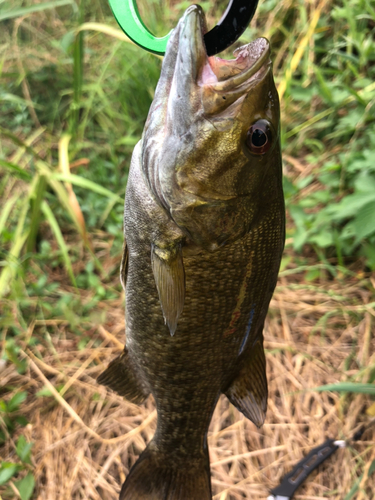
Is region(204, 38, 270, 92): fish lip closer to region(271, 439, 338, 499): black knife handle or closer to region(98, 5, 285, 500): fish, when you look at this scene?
region(98, 5, 285, 500): fish

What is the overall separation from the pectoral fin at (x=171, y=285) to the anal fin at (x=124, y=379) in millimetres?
413

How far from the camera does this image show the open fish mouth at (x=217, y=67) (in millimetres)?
701

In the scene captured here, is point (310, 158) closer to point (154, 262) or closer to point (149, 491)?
point (154, 262)

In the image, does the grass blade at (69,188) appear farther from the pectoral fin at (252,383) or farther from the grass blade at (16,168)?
the pectoral fin at (252,383)

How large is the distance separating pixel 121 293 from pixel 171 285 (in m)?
1.40

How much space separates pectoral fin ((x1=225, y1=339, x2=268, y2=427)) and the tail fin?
256 mm

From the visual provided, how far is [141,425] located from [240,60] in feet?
4.97

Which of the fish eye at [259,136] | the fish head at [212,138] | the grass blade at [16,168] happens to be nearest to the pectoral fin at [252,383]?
the fish head at [212,138]

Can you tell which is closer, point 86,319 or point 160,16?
point 86,319

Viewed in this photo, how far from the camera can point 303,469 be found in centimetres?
150

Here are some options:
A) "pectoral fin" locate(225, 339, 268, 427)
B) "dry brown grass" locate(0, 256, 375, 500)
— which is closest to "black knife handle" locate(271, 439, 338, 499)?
"dry brown grass" locate(0, 256, 375, 500)

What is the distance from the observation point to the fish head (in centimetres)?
72

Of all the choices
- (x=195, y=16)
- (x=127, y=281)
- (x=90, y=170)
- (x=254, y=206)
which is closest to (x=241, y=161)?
(x=254, y=206)

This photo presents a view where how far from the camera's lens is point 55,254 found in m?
2.27
